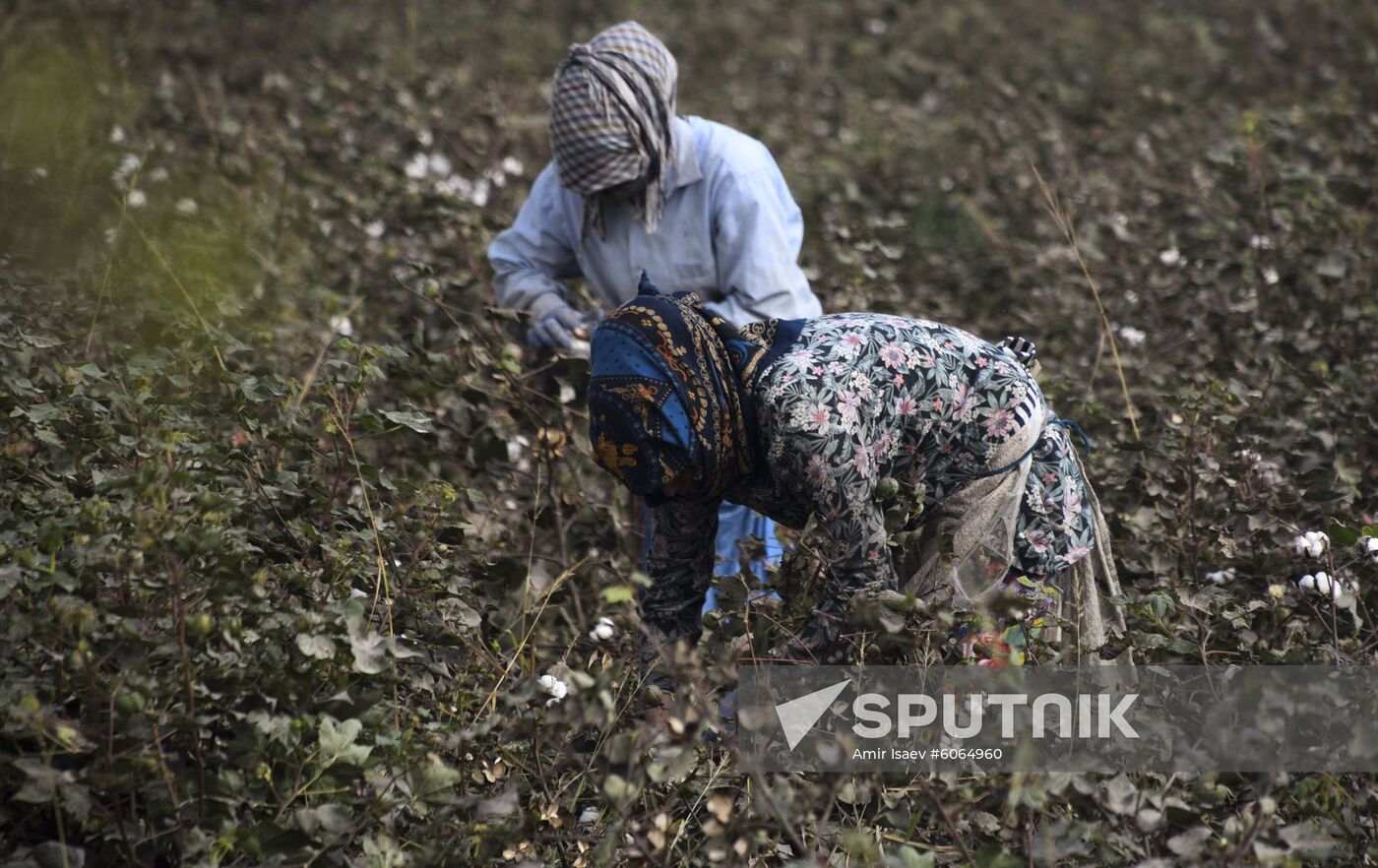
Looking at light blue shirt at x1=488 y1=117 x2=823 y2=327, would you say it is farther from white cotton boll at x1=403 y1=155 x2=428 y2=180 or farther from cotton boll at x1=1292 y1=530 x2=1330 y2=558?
white cotton boll at x1=403 y1=155 x2=428 y2=180

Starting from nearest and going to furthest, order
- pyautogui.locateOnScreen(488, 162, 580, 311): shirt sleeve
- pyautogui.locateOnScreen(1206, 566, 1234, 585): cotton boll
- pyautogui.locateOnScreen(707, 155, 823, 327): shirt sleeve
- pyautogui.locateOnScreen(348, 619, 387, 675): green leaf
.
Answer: pyautogui.locateOnScreen(348, 619, 387, 675): green leaf
pyautogui.locateOnScreen(1206, 566, 1234, 585): cotton boll
pyautogui.locateOnScreen(707, 155, 823, 327): shirt sleeve
pyautogui.locateOnScreen(488, 162, 580, 311): shirt sleeve

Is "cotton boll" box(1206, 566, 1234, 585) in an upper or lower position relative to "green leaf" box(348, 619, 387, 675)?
lower

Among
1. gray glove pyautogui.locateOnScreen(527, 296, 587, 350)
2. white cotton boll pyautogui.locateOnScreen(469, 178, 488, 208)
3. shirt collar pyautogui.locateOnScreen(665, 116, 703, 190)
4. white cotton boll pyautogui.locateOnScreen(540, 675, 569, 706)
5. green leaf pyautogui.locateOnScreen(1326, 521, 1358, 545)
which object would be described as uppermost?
shirt collar pyautogui.locateOnScreen(665, 116, 703, 190)

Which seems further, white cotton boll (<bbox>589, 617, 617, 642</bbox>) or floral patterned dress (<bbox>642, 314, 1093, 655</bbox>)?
white cotton boll (<bbox>589, 617, 617, 642</bbox>)

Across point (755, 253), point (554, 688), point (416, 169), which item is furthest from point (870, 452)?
point (416, 169)

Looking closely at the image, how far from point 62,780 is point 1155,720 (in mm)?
1729

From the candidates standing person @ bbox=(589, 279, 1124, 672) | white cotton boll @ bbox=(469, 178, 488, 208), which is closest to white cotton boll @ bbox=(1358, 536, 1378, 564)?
standing person @ bbox=(589, 279, 1124, 672)

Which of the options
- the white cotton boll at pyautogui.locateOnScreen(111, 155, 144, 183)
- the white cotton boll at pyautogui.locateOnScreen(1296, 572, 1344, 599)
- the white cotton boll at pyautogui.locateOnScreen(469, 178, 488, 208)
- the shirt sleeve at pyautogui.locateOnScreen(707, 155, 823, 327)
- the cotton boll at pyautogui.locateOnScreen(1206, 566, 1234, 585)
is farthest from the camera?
the white cotton boll at pyautogui.locateOnScreen(469, 178, 488, 208)

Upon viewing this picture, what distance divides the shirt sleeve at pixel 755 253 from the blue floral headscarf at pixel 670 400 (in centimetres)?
69

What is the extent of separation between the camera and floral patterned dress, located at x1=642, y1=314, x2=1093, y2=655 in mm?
2238

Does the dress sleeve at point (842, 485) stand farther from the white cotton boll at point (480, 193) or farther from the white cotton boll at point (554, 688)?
the white cotton boll at point (480, 193)

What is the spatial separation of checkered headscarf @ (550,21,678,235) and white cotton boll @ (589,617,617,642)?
905 millimetres

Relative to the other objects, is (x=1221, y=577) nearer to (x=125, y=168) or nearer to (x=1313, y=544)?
(x=1313, y=544)

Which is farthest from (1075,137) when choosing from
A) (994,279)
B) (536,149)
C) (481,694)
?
(481,694)
